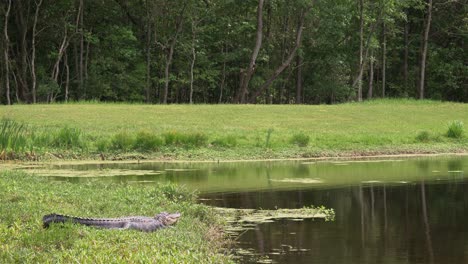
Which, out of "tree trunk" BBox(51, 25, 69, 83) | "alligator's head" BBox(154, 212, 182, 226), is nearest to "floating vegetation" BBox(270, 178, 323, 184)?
"alligator's head" BBox(154, 212, 182, 226)

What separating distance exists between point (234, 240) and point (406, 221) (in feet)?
11.6

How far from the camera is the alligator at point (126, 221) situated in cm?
1081

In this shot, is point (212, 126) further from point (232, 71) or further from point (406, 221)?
point (232, 71)

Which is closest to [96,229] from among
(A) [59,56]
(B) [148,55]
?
(A) [59,56]

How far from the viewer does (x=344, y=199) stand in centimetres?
1719

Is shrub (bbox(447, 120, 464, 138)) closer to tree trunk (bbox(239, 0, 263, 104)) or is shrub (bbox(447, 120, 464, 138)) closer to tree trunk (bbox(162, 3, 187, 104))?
tree trunk (bbox(239, 0, 263, 104))

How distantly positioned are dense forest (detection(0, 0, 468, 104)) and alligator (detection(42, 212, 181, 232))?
3576cm

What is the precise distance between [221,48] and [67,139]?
1172 inches

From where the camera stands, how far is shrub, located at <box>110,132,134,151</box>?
2672 cm

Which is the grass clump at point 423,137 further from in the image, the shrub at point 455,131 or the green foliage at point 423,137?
the shrub at point 455,131

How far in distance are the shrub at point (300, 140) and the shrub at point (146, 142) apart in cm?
484

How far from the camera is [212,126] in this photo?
31.7m

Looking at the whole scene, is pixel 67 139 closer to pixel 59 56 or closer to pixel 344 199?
pixel 344 199

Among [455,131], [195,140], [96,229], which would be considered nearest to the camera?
[96,229]
